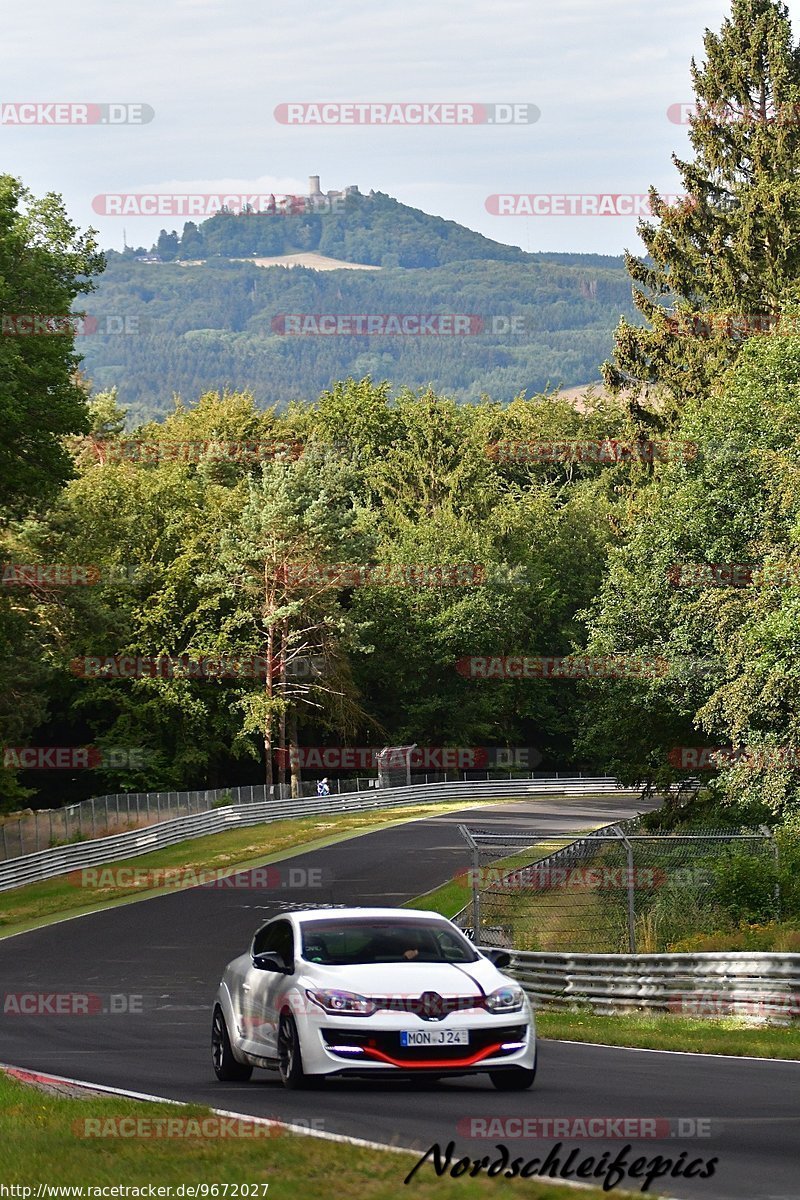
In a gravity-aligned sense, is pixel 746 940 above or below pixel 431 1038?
below

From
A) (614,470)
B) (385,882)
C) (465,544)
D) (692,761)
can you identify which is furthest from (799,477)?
(614,470)

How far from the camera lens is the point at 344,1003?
38.7 ft

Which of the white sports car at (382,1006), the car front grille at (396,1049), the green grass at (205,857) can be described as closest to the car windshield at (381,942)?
the white sports car at (382,1006)

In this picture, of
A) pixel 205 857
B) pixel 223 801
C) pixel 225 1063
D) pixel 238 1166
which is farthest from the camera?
pixel 223 801

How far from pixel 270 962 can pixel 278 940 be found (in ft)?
2.49

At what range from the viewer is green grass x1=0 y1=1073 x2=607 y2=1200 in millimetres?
7742

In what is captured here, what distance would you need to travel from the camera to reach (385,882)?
150 feet

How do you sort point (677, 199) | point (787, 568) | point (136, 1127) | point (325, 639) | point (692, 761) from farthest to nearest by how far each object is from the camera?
point (325, 639), point (677, 199), point (692, 761), point (787, 568), point (136, 1127)

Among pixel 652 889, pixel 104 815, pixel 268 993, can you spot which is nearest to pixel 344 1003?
pixel 268 993

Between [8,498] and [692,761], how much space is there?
1923 cm

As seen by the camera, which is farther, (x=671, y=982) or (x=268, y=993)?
(x=671, y=982)

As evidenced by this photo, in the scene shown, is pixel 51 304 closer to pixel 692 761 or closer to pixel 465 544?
pixel 692 761

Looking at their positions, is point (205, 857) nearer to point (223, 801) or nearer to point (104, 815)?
point (104, 815)

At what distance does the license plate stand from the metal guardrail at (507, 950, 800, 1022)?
7508 millimetres
